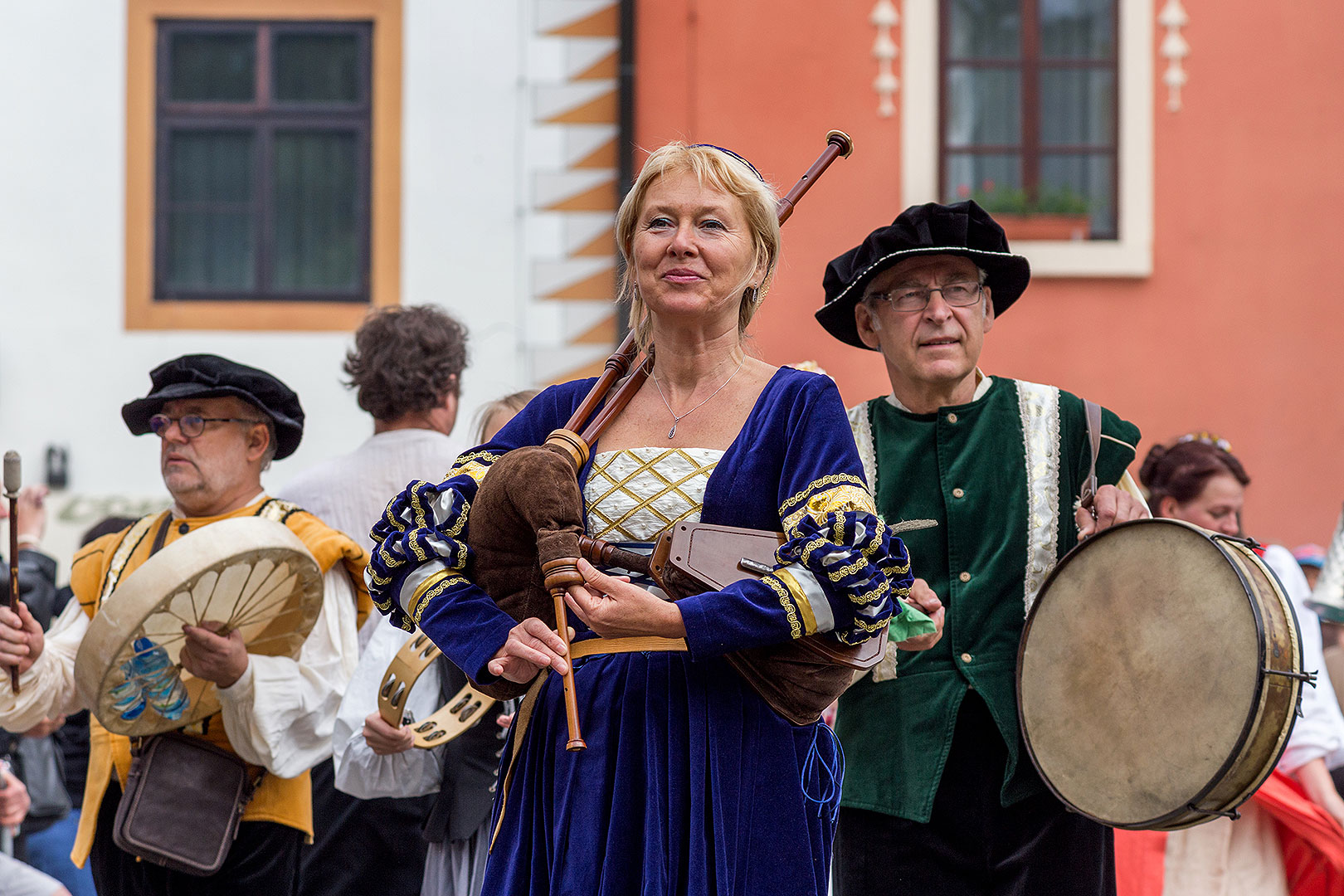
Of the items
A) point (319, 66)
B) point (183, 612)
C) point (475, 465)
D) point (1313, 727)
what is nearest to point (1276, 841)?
point (1313, 727)

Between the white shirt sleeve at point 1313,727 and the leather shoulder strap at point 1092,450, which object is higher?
the leather shoulder strap at point 1092,450

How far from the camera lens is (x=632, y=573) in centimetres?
257

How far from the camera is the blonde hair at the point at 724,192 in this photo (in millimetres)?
2648

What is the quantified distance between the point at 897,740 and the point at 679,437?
106cm

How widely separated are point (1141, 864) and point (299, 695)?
2410 mm

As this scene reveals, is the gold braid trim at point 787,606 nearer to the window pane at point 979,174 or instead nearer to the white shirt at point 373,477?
the white shirt at point 373,477

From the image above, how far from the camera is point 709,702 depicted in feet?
8.23

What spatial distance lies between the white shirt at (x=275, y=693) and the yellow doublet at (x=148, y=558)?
6cm

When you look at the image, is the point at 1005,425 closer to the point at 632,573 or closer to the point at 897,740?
the point at 897,740

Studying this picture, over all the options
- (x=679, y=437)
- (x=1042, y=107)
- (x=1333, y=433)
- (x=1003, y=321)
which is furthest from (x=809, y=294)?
(x=679, y=437)

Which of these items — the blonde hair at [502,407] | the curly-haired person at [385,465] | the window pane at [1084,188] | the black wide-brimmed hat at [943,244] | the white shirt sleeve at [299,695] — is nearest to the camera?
the black wide-brimmed hat at [943,244]

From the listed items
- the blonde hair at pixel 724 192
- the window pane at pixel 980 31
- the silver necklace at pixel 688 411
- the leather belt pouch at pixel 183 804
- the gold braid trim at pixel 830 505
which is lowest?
the leather belt pouch at pixel 183 804

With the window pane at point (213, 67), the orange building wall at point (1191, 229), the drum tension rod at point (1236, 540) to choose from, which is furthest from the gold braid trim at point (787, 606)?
the window pane at point (213, 67)

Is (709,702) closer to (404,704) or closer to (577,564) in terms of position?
(577,564)
